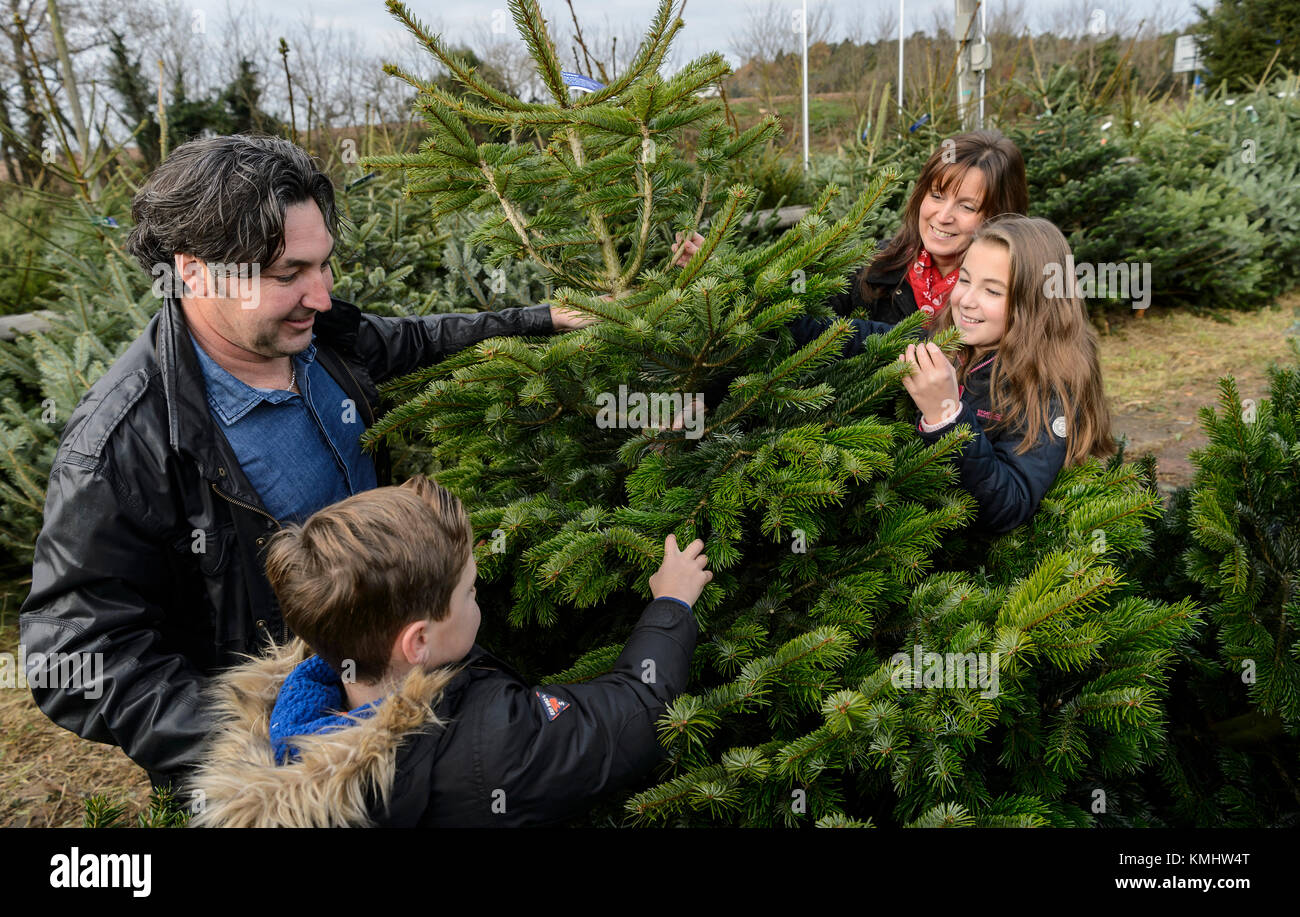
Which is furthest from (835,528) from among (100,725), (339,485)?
(100,725)

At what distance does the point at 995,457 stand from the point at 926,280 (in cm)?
143

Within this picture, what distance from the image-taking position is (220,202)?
192 cm

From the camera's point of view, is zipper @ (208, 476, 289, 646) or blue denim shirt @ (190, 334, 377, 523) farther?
blue denim shirt @ (190, 334, 377, 523)

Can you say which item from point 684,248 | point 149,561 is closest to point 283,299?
point 149,561

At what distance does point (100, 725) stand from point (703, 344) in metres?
1.62

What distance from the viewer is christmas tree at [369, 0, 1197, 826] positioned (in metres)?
1.50

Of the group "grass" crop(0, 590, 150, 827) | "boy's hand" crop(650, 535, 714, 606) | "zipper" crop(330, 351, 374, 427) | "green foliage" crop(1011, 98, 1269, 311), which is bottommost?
"grass" crop(0, 590, 150, 827)

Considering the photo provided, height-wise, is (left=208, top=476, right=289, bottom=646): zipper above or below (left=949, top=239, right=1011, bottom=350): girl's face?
below

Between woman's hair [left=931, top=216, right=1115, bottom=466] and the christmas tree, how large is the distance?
0.18m

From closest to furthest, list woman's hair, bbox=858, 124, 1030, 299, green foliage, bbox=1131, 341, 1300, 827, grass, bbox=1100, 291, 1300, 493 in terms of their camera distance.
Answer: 1. green foliage, bbox=1131, 341, 1300, 827
2. woman's hair, bbox=858, 124, 1030, 299
3. grass, bbox=1100, 291, 1300, 493

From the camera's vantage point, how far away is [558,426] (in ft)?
7.02

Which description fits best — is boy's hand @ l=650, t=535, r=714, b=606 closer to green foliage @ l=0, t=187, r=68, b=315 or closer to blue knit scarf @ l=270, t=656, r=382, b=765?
blue knit scarf @ l=270, t=656, r=382, b=765

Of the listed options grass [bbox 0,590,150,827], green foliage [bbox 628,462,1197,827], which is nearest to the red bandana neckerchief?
green foliage [bbox 628,462,1197,827]

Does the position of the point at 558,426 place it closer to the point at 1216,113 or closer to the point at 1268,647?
the point at 1268,647
